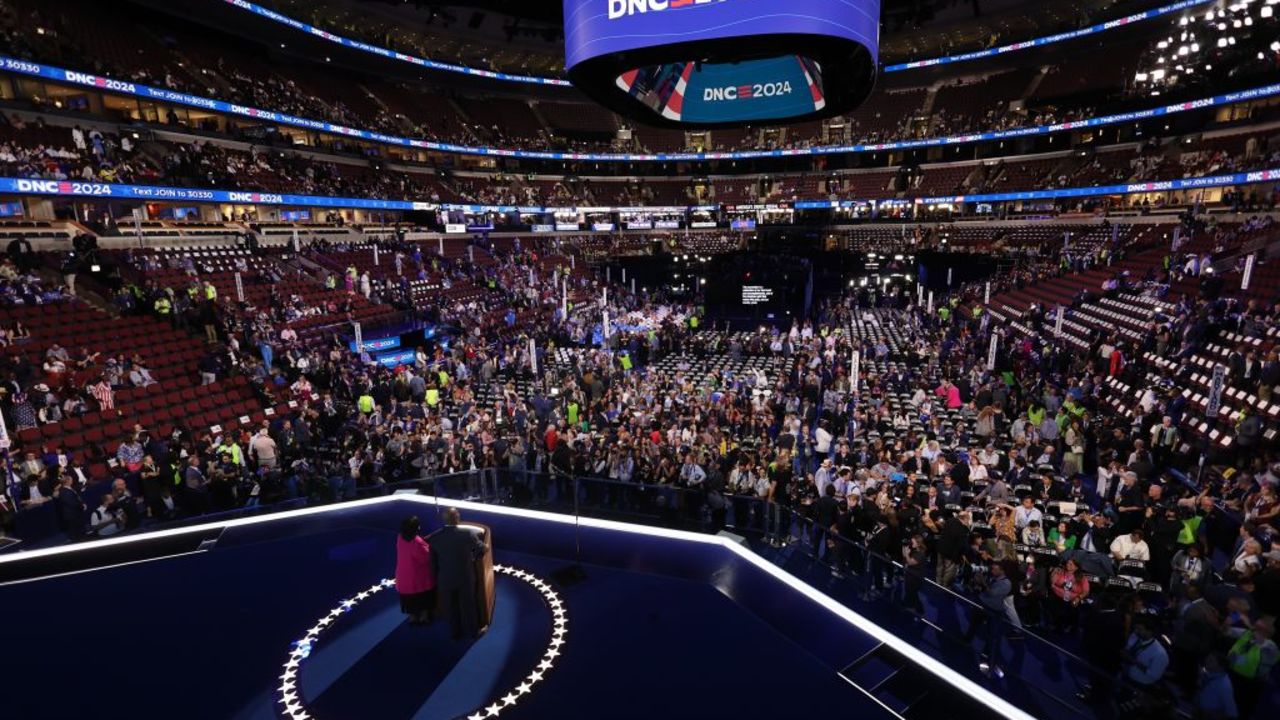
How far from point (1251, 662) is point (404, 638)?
25.9ft

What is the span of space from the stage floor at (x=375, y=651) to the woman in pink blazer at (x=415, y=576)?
338 millimetres

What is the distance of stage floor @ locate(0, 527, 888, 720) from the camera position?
17.3ft

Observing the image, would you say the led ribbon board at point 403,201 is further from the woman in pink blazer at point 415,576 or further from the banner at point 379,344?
the woman in pink blazer at point 415,576

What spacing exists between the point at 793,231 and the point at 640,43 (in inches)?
1756

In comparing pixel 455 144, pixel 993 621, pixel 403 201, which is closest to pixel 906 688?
pixel 993 621

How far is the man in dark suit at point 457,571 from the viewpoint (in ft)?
19.1

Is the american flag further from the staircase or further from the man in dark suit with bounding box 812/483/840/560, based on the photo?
the staircase

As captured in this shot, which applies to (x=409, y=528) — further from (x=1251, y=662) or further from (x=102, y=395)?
(x=102, y=395)

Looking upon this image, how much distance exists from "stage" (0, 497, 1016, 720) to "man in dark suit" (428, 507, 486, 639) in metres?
0.28

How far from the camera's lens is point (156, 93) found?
2527cm

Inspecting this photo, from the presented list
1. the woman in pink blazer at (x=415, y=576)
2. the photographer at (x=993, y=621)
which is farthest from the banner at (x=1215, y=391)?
the woman in pink blazer at (x=415, y=576)

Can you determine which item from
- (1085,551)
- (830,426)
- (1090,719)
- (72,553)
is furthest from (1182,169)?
(72,553)

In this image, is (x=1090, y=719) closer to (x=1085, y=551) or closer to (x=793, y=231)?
(x=1085, y=551)

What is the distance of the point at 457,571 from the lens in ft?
19.7
